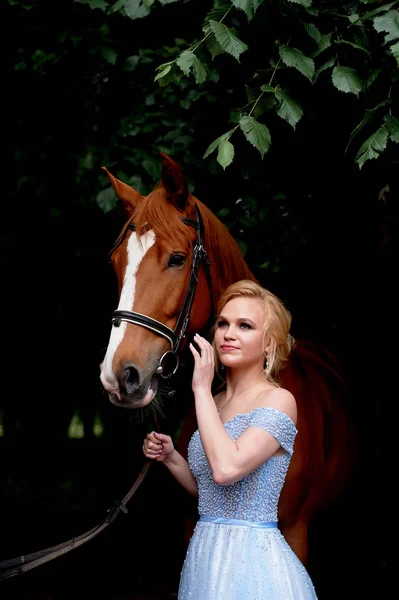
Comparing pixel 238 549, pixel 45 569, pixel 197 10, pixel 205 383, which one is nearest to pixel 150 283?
pixel 205 383

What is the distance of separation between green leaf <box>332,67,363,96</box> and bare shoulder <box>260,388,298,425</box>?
1295 mm

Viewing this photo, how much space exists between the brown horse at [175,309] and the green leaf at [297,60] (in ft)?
2.06

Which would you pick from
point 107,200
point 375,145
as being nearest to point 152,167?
point 107,200

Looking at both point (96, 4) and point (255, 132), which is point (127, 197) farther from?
point (96, 4)

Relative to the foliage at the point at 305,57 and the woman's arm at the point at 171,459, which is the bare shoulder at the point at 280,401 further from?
the foliage at the point at 305,57

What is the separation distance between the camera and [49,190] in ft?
15.4

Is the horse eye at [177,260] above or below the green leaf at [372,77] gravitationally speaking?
below

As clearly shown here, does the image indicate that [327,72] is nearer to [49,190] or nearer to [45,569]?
[49,190]

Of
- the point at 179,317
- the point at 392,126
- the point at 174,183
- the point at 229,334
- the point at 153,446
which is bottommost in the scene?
the point at 153,446

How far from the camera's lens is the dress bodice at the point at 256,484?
7.82ft

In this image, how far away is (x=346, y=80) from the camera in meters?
3.02

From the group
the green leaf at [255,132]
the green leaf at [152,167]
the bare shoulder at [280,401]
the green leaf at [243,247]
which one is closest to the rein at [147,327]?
the green leaf at [255,132]

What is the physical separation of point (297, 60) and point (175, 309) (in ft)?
3.75

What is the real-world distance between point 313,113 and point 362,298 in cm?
121
